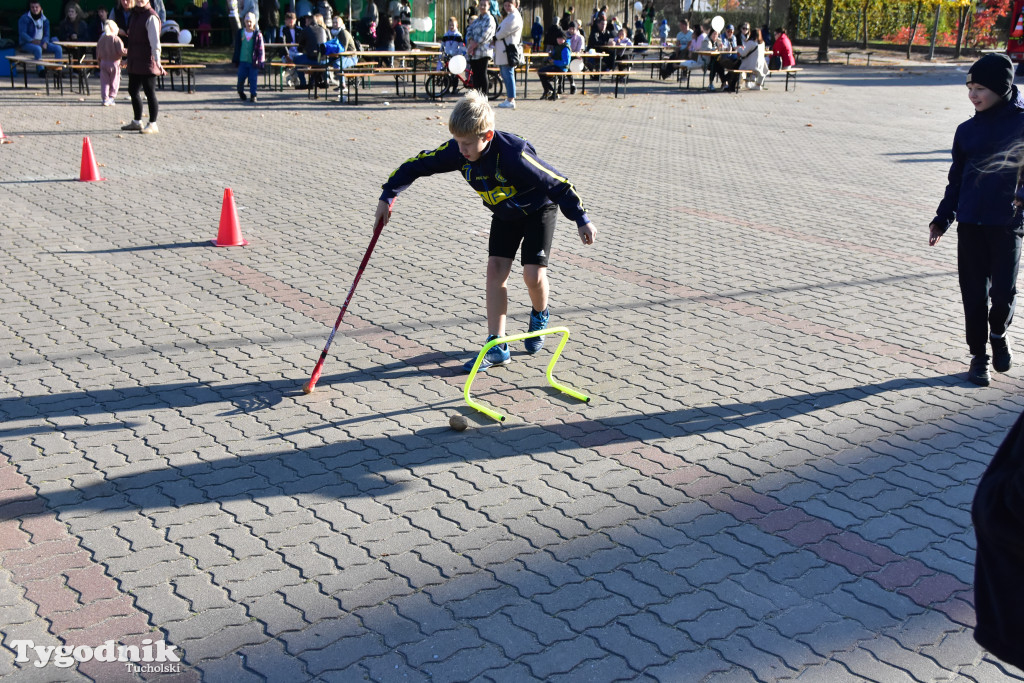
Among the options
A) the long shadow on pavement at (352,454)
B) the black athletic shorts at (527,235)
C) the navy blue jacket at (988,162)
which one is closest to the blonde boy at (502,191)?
the black athletic shorts at (527,235)

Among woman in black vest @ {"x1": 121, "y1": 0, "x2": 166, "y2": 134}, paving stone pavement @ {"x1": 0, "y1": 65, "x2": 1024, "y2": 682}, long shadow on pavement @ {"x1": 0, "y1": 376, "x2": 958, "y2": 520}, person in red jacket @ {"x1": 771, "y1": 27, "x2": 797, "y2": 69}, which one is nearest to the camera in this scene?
paving stone pavement @ {"x1": 0, "y1": 65, "x2": 1024, "y2": 682}

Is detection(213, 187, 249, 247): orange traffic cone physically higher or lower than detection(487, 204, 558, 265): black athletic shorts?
lower

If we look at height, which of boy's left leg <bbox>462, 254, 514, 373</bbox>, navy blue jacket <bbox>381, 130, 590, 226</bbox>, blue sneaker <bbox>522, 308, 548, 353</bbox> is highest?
navy blue jacket <bbox>381, 130, 590, 226</bbox>

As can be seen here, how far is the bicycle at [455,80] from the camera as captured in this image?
19906 millimetres

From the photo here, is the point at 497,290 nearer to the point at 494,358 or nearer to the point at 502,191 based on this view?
the point at 494,358

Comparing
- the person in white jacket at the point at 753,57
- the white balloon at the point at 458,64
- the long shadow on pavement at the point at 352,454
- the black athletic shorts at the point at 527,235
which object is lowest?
the long shadow on pavement at the point at 352,454

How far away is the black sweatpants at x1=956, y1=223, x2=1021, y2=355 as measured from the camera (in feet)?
18.7

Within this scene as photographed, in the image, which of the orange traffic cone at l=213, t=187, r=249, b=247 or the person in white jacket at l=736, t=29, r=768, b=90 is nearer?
the orange traffic cone at l=213, t=187, r=249, b=247

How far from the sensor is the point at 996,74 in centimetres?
545

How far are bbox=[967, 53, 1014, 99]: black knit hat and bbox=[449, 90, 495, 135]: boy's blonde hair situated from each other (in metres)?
2.77

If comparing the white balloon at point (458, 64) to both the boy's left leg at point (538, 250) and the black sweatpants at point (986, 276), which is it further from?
the black sweatpants at point (986, 276)

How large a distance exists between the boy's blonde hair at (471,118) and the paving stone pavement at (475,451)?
1522 mm

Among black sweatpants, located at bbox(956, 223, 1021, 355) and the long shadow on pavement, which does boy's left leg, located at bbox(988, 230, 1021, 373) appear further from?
the long shadow on pavement

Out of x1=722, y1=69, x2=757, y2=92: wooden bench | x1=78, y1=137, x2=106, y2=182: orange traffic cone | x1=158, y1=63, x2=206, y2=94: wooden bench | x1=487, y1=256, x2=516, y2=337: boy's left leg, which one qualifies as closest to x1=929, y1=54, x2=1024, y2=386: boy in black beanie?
x1=487, y1=256, x2=516, y2=337: boy's left leg
